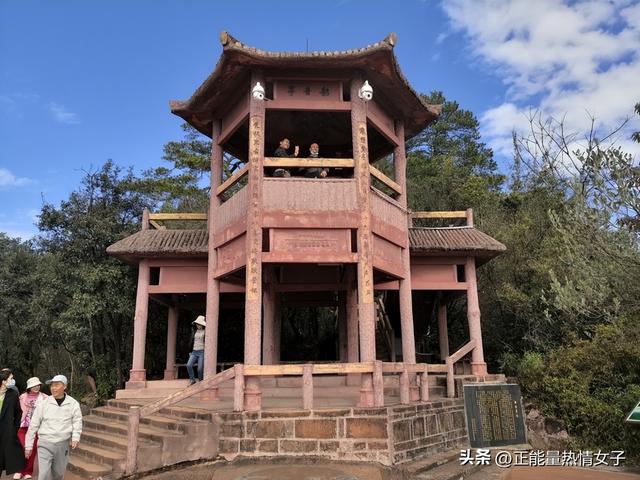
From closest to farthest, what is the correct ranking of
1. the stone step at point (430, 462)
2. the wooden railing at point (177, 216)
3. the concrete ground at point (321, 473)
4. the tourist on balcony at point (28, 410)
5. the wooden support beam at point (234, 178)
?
1. the concrete ground at point (321, 473)
2. the tourist on balcony at point (28, 410)
3. the stone step at point (430, 462)
4. the wooden support beam at point (234, 178)
5. the wooden railing at point (177, 216)

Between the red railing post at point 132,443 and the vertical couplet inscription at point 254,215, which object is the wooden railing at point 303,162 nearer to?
the vertical couplet inscription at point 254,215

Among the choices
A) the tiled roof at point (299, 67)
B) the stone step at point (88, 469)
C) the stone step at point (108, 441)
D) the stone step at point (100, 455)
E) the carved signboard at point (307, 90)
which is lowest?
the stone step at point (88, 469)

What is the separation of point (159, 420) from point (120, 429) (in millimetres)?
932

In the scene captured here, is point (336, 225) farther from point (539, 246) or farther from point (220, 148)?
point (539, 246)

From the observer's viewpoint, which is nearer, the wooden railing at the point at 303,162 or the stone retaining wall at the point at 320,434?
the stone retaining wall at the point at 320,434

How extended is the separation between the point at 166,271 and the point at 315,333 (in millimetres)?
10636

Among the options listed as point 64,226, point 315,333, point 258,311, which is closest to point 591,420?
point 258,311

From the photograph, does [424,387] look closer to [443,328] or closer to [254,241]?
[254,241]

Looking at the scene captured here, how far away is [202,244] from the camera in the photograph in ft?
40.5

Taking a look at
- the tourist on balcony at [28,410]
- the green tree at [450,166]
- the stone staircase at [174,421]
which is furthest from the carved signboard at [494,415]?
the green tree at [450,166]

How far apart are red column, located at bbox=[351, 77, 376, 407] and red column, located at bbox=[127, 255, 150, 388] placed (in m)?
5.64

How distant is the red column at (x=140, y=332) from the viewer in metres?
11.7

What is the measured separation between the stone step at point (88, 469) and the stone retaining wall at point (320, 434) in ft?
5.36

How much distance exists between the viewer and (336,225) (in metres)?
9.34
